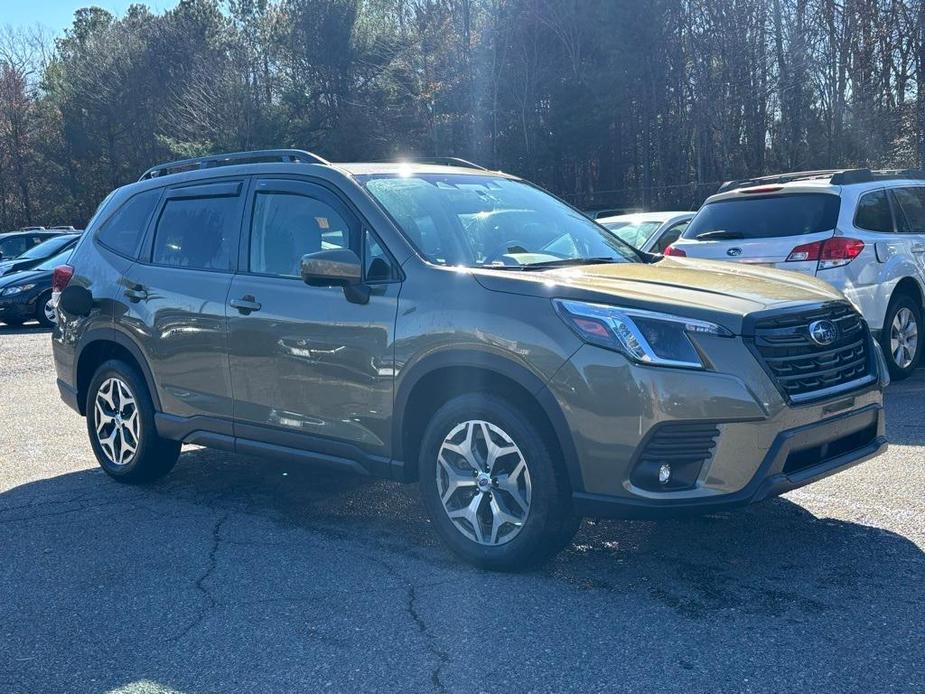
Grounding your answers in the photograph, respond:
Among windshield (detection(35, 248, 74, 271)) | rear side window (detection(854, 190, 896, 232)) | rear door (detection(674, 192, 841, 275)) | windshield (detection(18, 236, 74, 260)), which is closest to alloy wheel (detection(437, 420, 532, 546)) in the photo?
rear door (detection(674, 192, 841, 275))

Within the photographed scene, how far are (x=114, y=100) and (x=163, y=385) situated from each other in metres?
47.1

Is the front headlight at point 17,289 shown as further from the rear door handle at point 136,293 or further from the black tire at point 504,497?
the black tire at point 504,497

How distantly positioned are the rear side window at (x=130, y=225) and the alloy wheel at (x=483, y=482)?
114 inches

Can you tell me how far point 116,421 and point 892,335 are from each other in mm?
6360

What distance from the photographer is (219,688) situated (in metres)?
3.54

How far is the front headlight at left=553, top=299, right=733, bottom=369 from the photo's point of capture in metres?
4.07

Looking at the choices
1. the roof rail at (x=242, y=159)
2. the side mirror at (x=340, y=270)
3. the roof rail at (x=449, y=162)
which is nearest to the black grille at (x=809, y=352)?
the side mirror at (x=340, y=270)

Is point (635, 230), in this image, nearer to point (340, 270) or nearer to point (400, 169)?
point (400, 169)

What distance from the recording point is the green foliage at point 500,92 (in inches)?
952

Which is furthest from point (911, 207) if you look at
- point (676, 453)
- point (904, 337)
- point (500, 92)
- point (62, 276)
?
point (500, 92)

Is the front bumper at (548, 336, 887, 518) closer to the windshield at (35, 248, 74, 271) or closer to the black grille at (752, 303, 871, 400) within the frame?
Answer: the black grille at (752, 303, 871, 400)

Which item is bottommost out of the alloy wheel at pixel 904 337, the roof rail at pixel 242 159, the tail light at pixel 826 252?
the alloy wheel at pixel 904 337

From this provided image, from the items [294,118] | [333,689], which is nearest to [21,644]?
[333,689]

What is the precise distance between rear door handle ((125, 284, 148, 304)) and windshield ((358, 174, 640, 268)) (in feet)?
5.70
